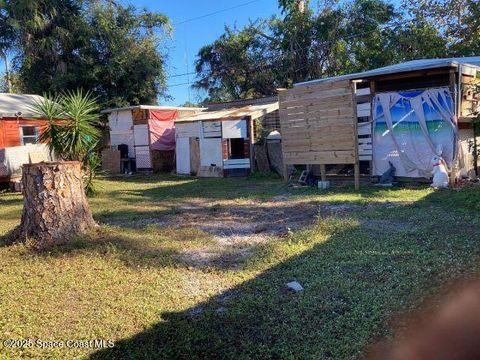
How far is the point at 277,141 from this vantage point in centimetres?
1694

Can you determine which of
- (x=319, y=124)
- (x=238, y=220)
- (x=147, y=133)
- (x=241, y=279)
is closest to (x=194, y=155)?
(x=147, y=133)

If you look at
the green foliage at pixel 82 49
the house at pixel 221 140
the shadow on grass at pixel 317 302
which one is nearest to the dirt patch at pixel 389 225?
the shadow on grass at pixel 317 302

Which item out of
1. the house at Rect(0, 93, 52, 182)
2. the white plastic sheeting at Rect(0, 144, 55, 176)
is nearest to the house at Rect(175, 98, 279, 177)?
the house at Rect(0, 93, 52, 182)

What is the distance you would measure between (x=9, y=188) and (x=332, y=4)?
16814mm

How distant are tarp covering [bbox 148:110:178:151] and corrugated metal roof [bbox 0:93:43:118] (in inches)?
193

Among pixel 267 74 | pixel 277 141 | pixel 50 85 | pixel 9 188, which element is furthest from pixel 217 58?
pixel 9 188

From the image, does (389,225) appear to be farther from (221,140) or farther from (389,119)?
(221,140)

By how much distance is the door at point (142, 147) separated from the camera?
20927 mm

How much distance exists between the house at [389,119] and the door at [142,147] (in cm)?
957

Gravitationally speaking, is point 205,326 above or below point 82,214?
below

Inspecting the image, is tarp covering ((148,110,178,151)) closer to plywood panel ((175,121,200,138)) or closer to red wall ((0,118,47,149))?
plywood panel ((175,121,200,138))

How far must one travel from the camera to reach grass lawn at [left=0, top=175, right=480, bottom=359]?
346 cm

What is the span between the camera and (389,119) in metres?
11.9

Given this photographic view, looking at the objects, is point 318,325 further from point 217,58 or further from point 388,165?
point 217,58
